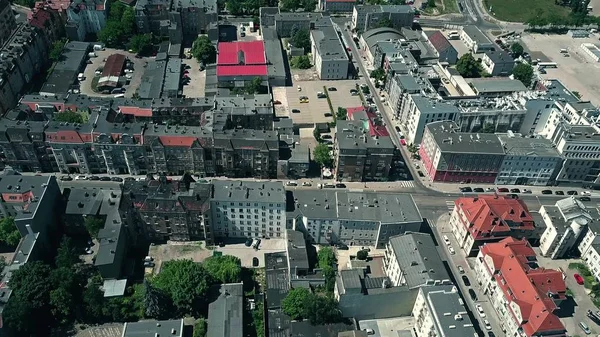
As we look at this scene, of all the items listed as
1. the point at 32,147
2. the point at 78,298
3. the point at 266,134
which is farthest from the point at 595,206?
the point at 32,147

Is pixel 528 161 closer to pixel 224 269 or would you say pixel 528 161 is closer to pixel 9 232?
pixel 224 269

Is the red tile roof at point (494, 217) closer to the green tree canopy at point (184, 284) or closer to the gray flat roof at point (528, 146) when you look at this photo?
the gray flat roof at point (528, 146)

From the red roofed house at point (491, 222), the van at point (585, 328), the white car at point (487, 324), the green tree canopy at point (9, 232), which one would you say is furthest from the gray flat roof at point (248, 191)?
the van at point (585, 328)

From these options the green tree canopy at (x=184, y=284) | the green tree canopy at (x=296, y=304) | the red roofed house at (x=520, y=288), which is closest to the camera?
the red roofed house at (x=520, y=288)

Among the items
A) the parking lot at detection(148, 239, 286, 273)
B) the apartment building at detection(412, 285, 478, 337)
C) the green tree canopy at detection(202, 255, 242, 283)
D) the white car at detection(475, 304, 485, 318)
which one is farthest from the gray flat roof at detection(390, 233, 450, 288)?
the green tree canopy at detection(202, 255, 242, 283)

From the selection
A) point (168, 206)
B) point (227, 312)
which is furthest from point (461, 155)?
point (168, 206)

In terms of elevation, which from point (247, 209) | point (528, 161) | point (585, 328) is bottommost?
point (585, 328)

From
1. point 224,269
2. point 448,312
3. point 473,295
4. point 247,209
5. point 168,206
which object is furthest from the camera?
point 247,209
